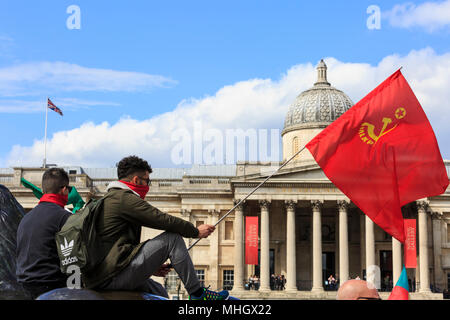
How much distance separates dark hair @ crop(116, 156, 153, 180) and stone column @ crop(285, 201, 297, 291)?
1982 inches

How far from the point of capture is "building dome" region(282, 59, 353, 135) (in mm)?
67250

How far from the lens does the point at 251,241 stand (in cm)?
5478

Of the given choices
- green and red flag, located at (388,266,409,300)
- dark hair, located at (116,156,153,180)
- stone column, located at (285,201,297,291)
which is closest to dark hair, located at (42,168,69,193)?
dark hair, located at (116,156,153,180)

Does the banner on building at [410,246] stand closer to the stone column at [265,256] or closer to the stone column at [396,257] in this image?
the stone column at [396,257]

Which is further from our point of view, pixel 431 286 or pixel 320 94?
pixel 320 94

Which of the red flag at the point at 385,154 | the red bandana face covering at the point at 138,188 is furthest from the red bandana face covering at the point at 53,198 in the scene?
the red flag at the point at 385,154

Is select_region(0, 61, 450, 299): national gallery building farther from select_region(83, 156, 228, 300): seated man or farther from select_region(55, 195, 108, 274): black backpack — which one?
select_region(55, 195, 108, 274): black backpack

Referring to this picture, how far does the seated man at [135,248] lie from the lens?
6.92 metres

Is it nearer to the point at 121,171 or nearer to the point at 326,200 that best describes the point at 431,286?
the point at 326,200

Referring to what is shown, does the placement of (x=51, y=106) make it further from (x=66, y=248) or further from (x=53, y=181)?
(x=66, y=248)

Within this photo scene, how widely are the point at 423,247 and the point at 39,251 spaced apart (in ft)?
177

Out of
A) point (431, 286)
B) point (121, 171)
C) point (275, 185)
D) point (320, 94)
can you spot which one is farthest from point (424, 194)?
point (320, 94)

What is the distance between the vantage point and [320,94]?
2699 inches
